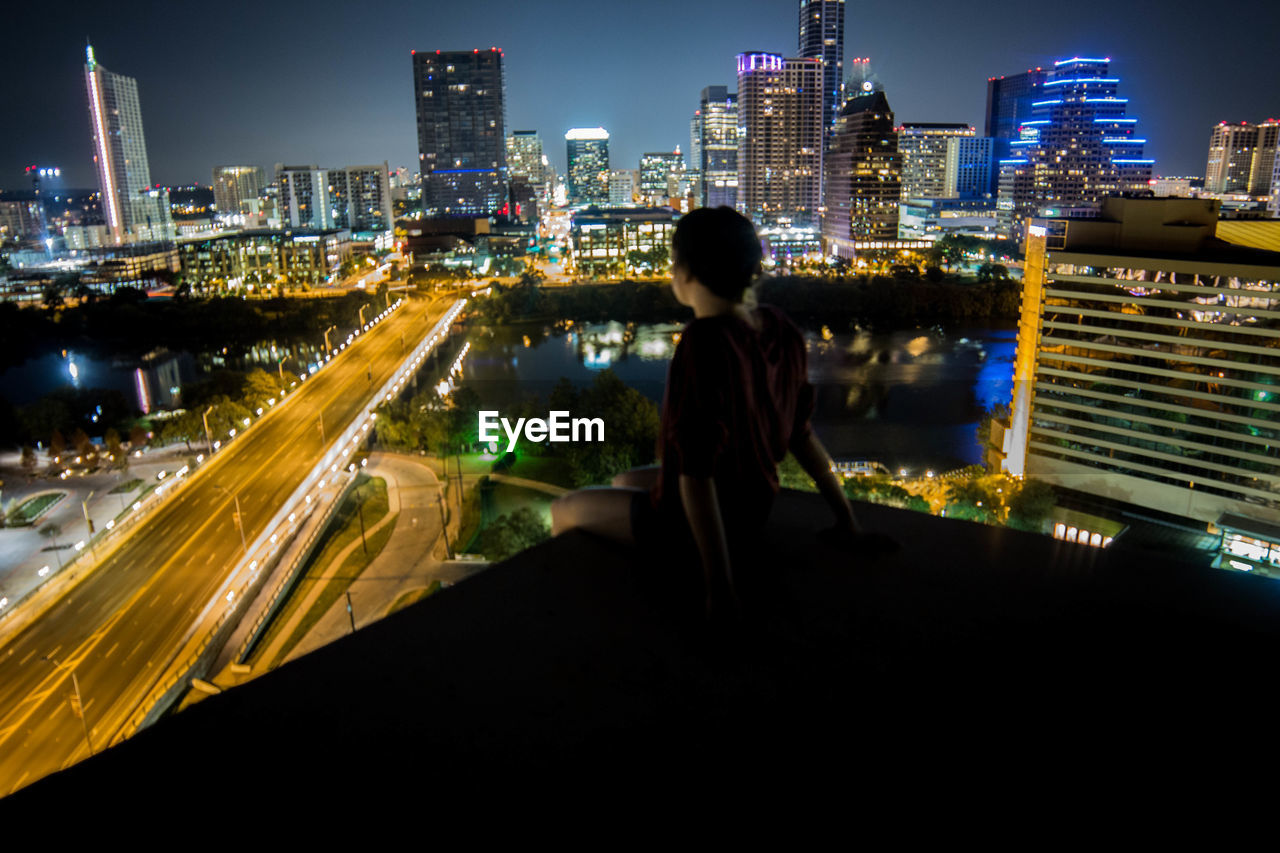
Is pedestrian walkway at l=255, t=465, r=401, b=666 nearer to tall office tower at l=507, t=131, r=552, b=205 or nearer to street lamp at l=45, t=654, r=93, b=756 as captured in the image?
street lamp at l=45, t=654, r=93, b=756

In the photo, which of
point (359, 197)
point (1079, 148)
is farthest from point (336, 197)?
point (1079, 148)

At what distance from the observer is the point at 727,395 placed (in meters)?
0.75

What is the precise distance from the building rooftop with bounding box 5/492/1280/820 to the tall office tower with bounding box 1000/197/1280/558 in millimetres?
5211

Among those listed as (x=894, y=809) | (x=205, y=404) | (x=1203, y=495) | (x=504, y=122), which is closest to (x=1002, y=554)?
(x=894, y=809)

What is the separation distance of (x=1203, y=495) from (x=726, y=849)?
6.22 metres

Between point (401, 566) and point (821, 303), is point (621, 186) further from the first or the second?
point (401, 566)

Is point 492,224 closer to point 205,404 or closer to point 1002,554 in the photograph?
point 205,404

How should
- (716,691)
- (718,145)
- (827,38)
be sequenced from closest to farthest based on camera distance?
(716,691), (718,145), (827,38)

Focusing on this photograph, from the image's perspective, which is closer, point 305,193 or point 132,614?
point 132,614

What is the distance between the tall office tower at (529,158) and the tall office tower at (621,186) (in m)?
4.09

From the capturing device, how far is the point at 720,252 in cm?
77

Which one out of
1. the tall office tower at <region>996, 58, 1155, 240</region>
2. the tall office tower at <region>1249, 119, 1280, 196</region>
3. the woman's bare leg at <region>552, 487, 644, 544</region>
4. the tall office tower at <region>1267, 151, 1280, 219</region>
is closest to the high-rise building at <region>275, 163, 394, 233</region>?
the tall office tower at <region>996, 58, 1155, 240</region>

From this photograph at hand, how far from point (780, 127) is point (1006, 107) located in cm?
2030

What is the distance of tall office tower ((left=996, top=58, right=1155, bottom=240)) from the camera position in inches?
1043
